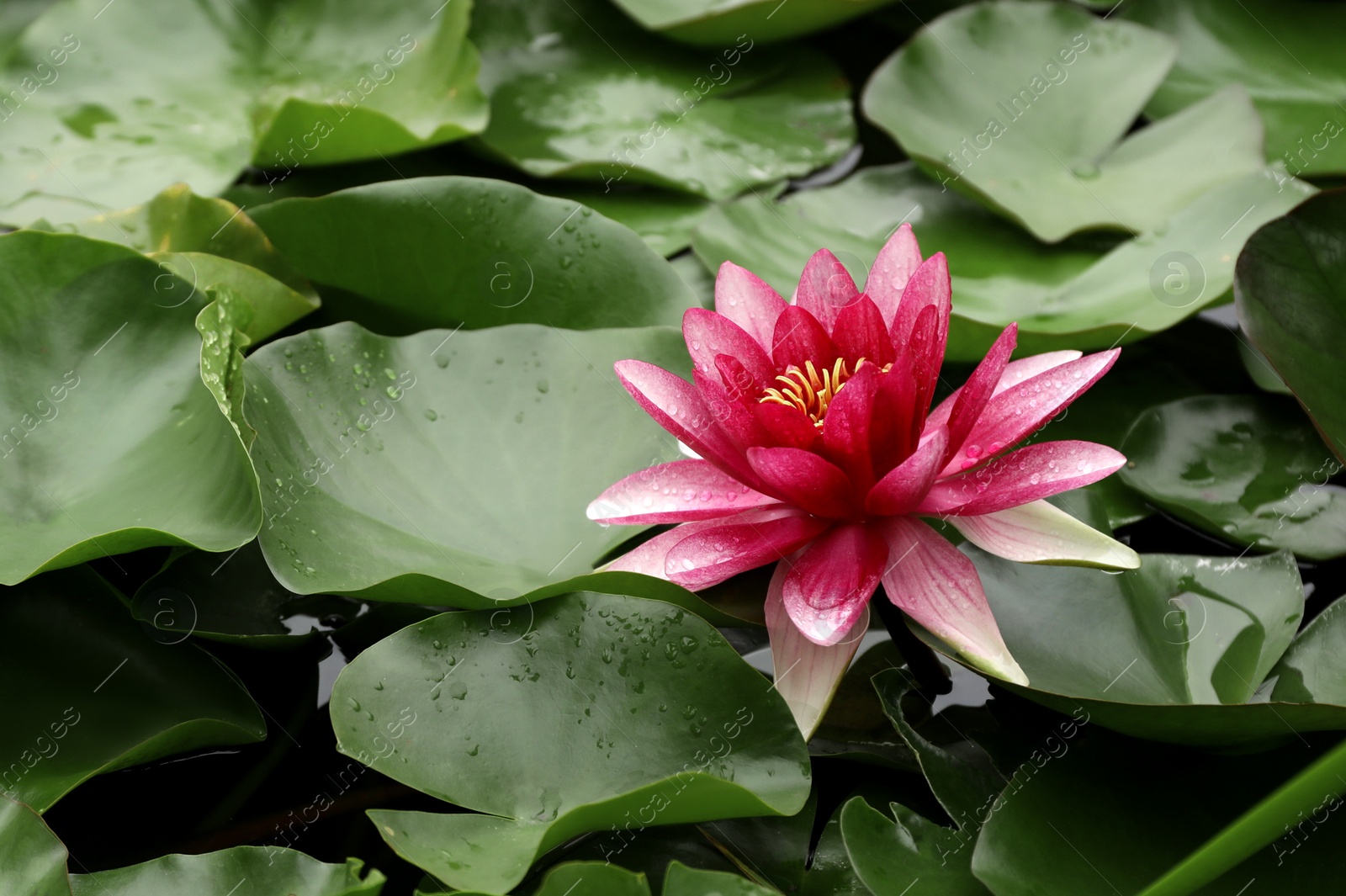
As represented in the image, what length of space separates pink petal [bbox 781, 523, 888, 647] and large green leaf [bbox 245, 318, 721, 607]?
0.48 ft

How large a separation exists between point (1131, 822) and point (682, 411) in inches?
23.9

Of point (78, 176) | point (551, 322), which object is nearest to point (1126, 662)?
point (551, 322)

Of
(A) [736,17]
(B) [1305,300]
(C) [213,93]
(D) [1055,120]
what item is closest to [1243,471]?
(B) [1305,300]

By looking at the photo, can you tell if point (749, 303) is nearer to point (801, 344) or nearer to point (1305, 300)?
point (801, 344)

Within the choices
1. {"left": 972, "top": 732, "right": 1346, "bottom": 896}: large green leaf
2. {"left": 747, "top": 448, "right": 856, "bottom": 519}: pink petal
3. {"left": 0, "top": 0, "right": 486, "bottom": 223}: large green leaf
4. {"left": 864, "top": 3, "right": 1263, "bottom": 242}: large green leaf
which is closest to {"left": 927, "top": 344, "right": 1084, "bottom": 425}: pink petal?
{"left": 747, "top": 448, "right": 856, "bottom": 519}: pink petal

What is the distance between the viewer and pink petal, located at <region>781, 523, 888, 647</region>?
0.94m

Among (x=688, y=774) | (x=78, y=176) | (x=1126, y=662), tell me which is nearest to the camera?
(x=688, y=774)

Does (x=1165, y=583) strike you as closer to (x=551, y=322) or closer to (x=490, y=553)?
(x=490, y=553)

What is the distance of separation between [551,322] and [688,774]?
821 millimetres

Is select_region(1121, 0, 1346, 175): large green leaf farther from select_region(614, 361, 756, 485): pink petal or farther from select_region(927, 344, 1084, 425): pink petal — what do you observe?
select_region(614, 361, 756, 485): pink petal

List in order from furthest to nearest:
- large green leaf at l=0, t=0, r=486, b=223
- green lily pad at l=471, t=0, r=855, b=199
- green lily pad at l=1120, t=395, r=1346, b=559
Result: green lily pad at l=471, t=0, r=855, b=199
large green leaf at l=0, t=0, r=486, b=223
green lily pad at l=1120, t=395, r=1346, b=559

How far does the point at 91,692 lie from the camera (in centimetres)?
113

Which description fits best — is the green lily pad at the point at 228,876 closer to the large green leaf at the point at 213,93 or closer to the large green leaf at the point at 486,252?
the large green leaf at the point at 486,252

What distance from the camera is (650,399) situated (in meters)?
1.04
